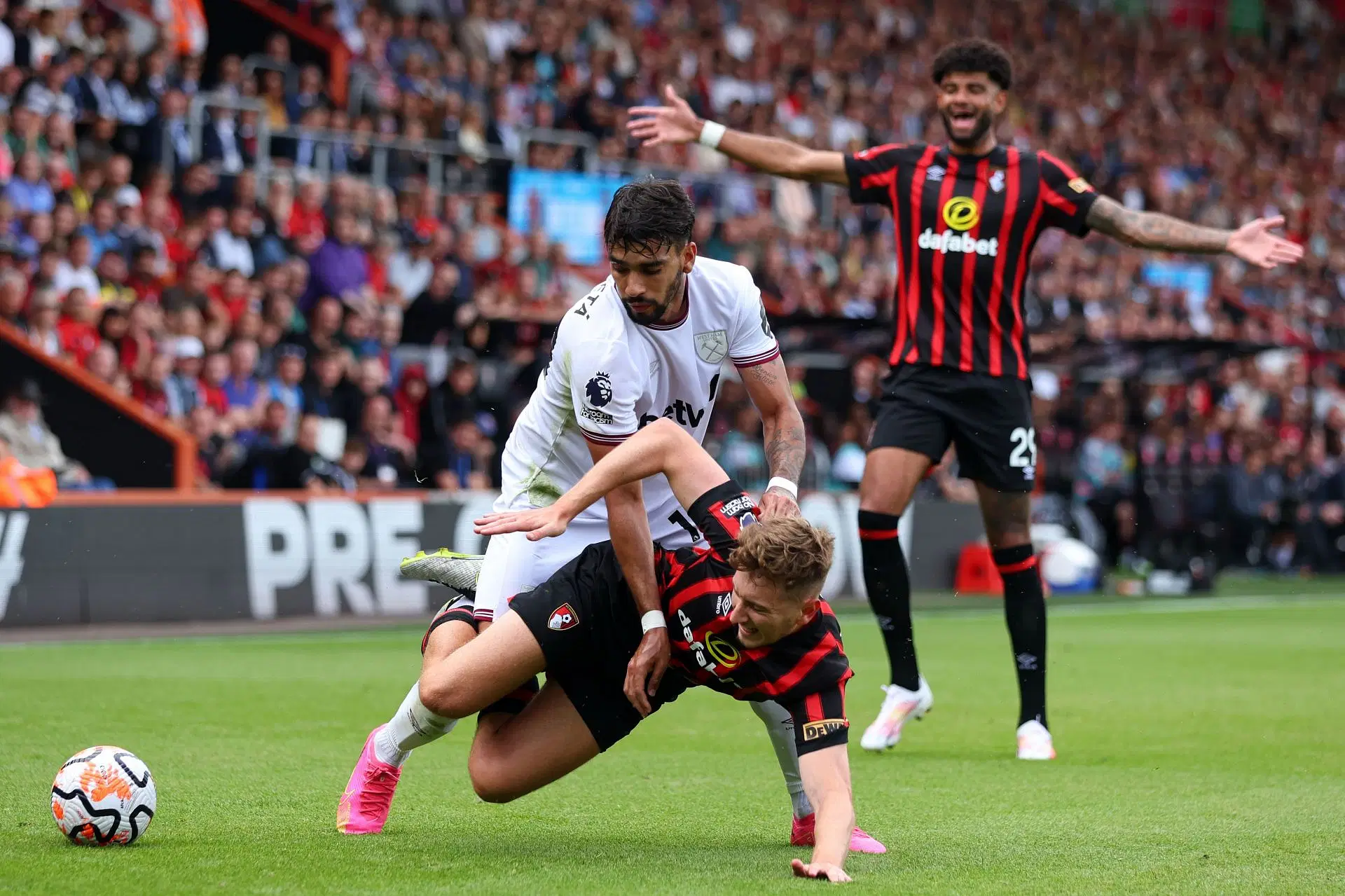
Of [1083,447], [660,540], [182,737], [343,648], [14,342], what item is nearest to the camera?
[660,540]

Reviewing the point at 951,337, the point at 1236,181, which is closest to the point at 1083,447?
the point at 1236,181

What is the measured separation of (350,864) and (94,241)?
1094 cm

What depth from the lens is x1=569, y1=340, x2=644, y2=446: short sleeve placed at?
5.15 metres

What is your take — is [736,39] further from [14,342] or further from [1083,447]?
[14,342]

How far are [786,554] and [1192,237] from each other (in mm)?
3163

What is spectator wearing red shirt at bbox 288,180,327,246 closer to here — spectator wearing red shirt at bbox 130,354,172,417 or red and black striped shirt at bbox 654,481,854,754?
spectator wearing red shirt at bbox 130,354,172,417

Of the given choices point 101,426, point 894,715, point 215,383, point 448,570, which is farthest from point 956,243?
point 215,383

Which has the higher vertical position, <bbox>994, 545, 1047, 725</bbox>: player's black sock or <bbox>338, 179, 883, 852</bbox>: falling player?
<bbox>338, 179, 883, 852</bbox>: falling player

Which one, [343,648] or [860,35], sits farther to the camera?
[860,35]

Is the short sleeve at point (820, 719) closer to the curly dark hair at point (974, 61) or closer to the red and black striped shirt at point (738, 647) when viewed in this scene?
the red and black striped shirt at point (738, 647)

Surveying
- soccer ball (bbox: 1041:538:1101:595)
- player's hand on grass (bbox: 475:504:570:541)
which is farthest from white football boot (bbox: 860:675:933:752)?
soccer ball (bbox: 1041:538:1101:595)

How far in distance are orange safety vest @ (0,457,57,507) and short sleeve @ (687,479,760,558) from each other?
8.16m

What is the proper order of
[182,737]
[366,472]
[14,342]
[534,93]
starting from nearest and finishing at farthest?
[182,737]
[14,342]
[366,472]
[534,93]

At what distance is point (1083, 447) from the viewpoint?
2152 centimetres
